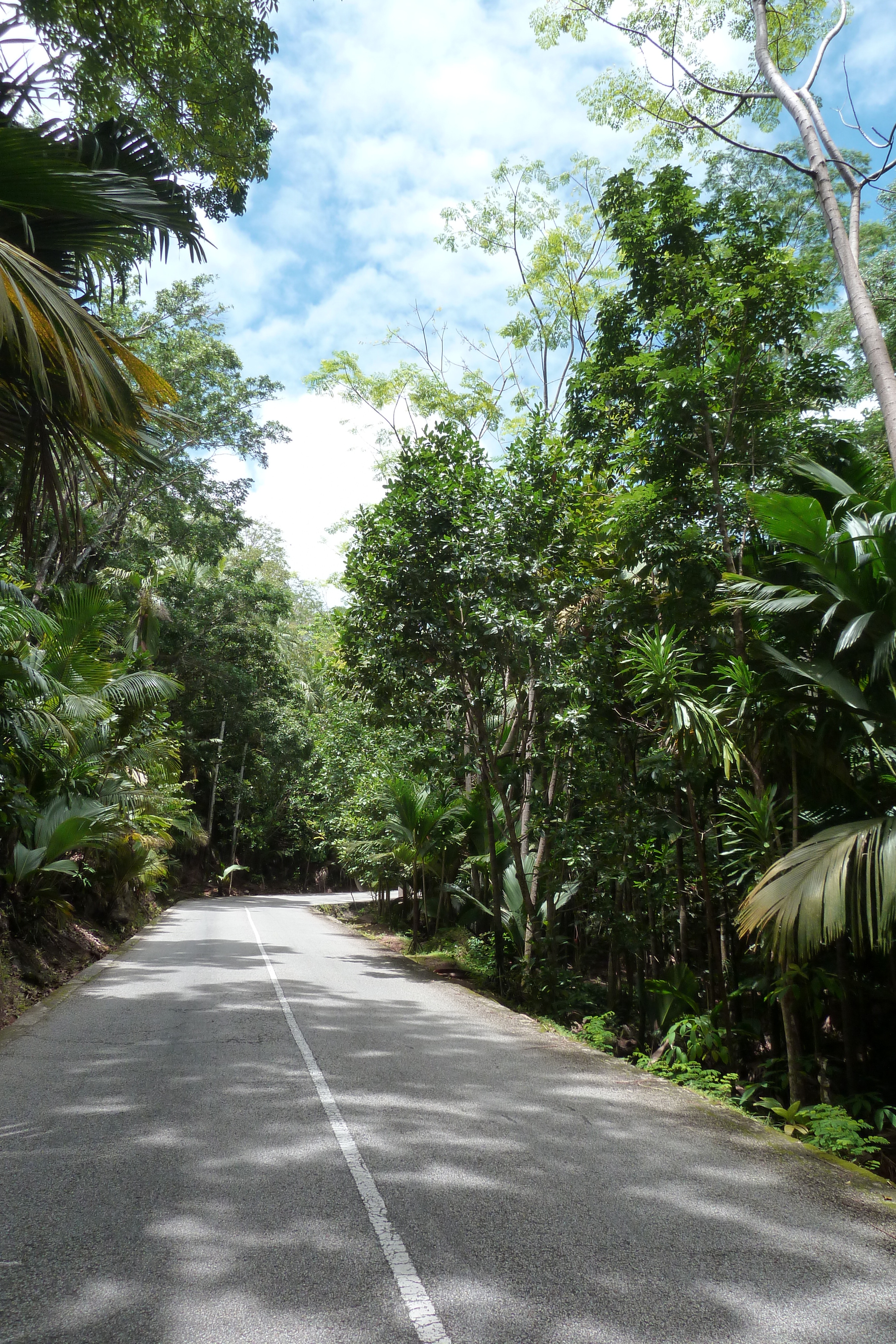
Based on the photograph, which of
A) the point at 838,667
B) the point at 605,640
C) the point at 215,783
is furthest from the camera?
the point at 215,783

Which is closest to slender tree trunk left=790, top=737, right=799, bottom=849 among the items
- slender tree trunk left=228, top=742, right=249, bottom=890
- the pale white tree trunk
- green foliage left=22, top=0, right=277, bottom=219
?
the pale white tree trunk

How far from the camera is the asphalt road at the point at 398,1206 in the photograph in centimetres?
290

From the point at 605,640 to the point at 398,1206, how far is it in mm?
7722

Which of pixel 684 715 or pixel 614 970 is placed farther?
pixel 614 970

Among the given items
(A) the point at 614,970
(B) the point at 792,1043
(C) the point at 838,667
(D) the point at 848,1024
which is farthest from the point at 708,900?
(A) the point at 614,970

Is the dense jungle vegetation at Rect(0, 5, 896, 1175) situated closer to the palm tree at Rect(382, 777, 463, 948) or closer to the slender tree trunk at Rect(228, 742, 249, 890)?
the palm tree at Rect(382, 777, 463, 948)

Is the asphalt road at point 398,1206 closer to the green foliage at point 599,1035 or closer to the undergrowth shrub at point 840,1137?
the undergrowth shrub at point 840,1137

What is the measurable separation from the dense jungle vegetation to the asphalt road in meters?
1.52

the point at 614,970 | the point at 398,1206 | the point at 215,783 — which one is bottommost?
the point at 398,1206

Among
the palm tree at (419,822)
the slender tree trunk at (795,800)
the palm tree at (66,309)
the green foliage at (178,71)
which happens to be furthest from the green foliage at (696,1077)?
the green foliage at (178,71)

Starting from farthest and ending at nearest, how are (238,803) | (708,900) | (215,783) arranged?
(238,803)
(215,783)
(708,900)

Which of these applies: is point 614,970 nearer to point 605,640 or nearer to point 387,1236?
point 605,640

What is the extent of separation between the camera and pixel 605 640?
10.6m

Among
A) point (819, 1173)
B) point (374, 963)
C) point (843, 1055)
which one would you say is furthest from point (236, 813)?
point (819, 1173)
